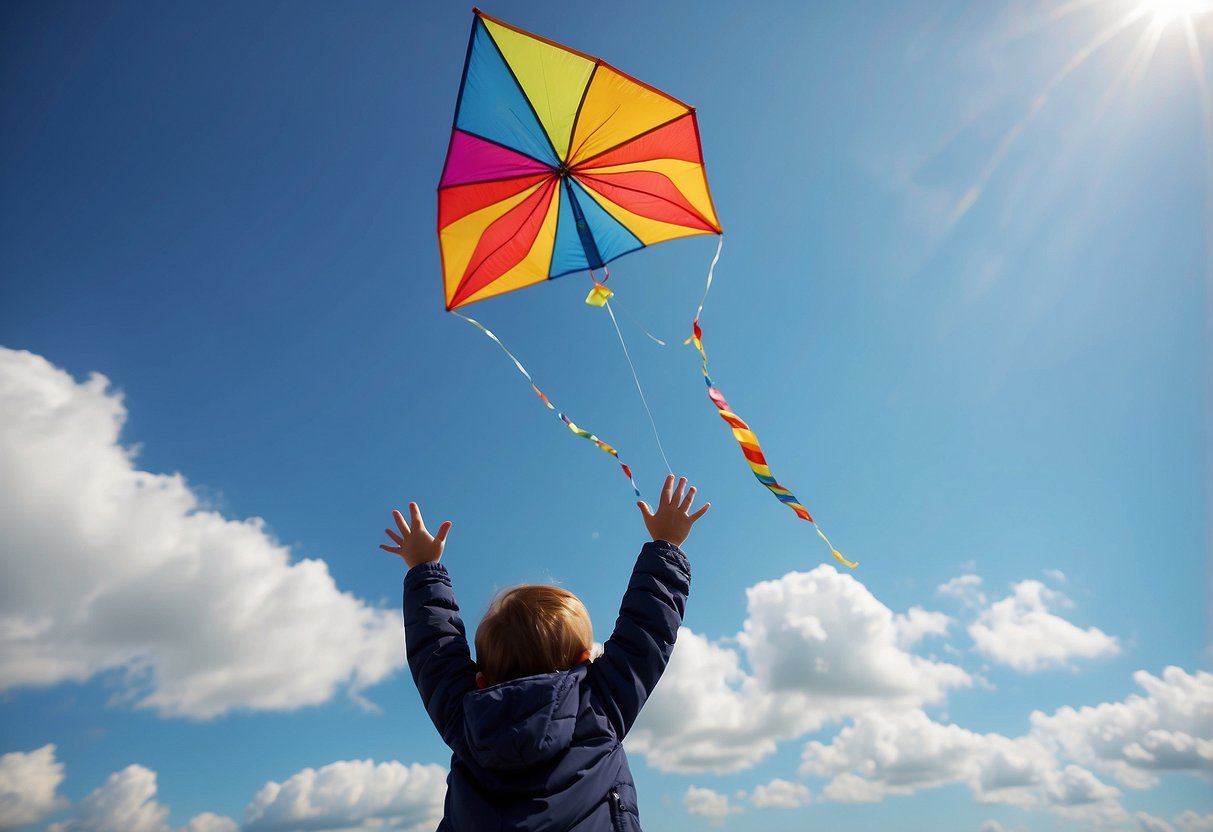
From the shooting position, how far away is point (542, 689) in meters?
1.68

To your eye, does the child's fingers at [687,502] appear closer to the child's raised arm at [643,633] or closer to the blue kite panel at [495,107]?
the child's raised arm at [643,633]

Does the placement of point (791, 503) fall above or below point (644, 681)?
above

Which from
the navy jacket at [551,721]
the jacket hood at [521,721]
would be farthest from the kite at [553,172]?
the jacket hood at [521,721]

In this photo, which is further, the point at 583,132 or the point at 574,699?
the point at 583,132

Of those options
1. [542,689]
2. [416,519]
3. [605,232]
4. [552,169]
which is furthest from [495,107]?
[542,689]

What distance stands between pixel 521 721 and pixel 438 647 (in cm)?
55

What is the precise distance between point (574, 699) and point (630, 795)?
0.38 metres

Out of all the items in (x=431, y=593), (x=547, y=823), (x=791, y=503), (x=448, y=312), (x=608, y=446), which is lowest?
(x=547, y=823)

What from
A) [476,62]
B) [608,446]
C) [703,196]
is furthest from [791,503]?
[476,62]

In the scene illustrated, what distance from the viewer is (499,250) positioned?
7.07 meters

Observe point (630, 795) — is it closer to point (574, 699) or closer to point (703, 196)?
point (574, 699)

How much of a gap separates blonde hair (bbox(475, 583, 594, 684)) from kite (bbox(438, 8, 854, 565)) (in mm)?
3229

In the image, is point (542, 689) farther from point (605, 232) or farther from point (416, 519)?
point (605, 232)

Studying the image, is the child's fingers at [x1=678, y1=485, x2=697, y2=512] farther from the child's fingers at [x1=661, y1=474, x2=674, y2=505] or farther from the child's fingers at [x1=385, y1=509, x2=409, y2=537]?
the child's fingers at [x1=385, y1=509, x2=409, y2=537]
